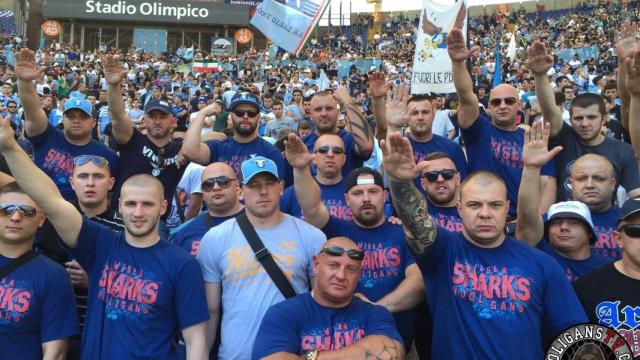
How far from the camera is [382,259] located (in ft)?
13.1

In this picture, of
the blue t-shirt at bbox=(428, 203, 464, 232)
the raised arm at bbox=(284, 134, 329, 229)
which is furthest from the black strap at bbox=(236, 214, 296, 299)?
the blue t-shirt at bbox=(428, 203, 464, 232)

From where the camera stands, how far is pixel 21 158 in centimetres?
341

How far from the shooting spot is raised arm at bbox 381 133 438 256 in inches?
124

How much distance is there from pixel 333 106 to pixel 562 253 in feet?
8.37

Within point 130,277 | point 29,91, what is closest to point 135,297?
point 130,277

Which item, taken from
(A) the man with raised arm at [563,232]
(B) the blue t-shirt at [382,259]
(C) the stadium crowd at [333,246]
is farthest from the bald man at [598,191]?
(B) the blue t-shirt at [382,259]

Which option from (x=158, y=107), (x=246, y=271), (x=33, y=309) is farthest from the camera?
(x=158, y=107)

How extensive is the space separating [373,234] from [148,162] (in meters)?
2.20

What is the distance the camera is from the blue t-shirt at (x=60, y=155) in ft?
16.0

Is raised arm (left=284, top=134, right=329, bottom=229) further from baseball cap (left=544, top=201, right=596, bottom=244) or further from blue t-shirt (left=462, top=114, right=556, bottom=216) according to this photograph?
blue t-shirt (left=462, top=114, right=556, bottom=216)

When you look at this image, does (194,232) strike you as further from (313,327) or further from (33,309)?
(313,327)

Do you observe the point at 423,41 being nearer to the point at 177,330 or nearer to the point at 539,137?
the point at 539,137

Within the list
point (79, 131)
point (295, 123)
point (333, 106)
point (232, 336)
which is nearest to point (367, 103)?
point (295, 123)

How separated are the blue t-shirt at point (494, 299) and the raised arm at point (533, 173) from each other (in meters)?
0.31
